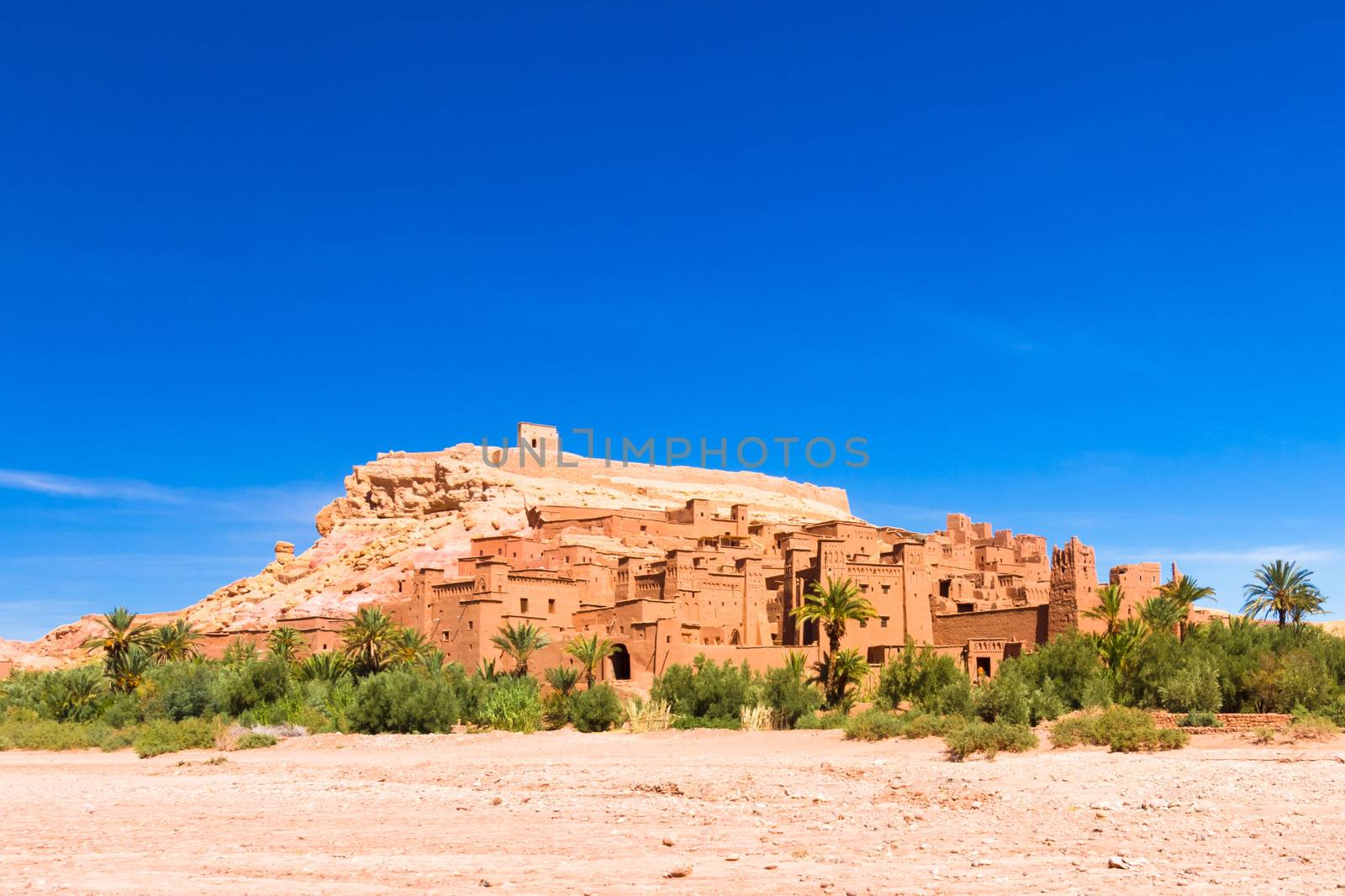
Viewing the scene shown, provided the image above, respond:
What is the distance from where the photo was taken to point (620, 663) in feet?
127

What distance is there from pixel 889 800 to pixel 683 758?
21.3 ft

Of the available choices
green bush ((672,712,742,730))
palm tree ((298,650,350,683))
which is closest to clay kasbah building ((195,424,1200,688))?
palm tree ((298,650,350,683))

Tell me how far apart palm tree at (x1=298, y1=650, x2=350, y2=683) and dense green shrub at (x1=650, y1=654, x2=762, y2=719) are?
11.4 metres

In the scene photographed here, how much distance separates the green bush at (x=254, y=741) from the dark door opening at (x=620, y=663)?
1289 centimetres

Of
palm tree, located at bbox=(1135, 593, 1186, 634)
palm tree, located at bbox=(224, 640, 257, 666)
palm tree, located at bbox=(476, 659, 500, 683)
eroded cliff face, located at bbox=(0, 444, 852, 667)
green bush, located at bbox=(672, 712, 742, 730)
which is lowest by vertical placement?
green bush, located at bbox=(672, 712, 742, 730)

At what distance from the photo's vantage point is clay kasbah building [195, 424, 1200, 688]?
3688 centimetres

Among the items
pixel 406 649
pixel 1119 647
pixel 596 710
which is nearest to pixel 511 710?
pixel 596 710

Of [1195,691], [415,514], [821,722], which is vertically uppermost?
[415,514]

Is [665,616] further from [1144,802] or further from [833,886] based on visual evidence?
[833,886]

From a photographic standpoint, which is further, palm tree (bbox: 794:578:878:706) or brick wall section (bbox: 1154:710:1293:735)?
palm tree (bbox: 794:578:878:706)

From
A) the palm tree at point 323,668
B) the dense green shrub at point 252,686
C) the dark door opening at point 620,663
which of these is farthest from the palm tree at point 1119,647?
the palm tree at point 323,668

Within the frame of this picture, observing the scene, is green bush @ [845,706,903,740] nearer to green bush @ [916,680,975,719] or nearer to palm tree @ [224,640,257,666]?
green bush @ [916,680,975,719]

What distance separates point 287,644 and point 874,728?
25.3 meters

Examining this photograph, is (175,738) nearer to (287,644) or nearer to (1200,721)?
(287,644)
